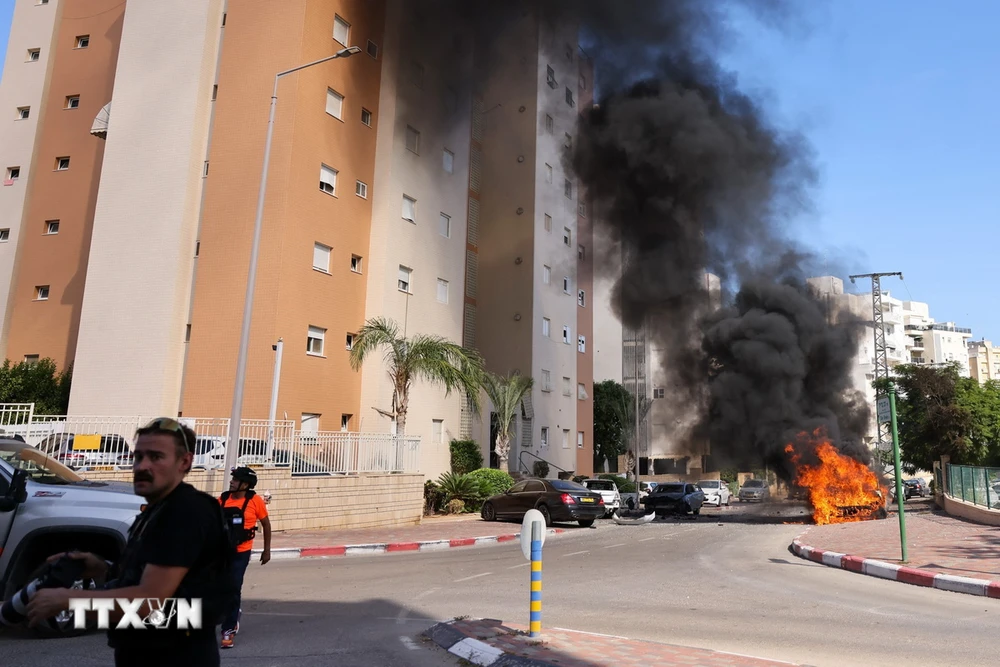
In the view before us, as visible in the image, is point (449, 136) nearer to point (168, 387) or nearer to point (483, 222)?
point (483, 222)

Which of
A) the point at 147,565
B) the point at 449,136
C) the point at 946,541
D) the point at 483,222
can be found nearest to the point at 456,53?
the point at 449,136

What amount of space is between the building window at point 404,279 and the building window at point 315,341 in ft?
13.9

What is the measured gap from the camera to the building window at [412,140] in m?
28.0

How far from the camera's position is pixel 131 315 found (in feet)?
74.2

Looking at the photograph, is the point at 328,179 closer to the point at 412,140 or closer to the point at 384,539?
the point at 412,140

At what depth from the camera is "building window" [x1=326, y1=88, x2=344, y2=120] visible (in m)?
24.3

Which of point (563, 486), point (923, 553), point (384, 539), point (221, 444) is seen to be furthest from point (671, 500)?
point (221, 444)

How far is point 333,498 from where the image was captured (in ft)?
57.3

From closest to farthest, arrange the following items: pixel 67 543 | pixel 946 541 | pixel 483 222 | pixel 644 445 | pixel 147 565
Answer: pixel 147 565
pixel 67 543
pixel 946 541
pixel 483 222
pixel 644 445

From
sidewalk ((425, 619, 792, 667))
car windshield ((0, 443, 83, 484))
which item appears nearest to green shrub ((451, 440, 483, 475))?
car windshield ((0, 443, 83, 484))

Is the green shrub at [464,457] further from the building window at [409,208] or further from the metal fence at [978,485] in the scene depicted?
the metal fence at [978,485]

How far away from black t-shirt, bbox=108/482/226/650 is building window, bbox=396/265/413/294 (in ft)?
79.9

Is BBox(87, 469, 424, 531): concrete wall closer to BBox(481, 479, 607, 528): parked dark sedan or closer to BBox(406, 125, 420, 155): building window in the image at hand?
BBox(481, 479, 607, 528): parked dark sedan

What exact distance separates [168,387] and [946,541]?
784 inches
